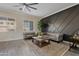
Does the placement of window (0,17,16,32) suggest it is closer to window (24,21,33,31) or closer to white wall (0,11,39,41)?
white wall (0,11,39,41)

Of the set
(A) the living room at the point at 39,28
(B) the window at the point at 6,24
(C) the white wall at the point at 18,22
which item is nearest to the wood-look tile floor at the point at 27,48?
(A) the living room at the point at 39,28

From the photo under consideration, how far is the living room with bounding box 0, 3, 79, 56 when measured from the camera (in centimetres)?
206

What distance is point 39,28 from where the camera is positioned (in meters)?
2.15

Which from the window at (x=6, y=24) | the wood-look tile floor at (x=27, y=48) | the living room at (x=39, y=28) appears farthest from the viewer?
the wood-look tile floor at (x=27, y=48)

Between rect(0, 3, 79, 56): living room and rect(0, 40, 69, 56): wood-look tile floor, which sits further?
rect(0, 40, 69, 56): wood-look tile floor

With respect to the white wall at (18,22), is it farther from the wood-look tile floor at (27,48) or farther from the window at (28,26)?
→ the wood-look tile floor at (27,48)

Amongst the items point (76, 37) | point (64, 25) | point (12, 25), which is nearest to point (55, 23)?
point (64, 25)

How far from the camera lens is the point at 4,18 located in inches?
78.4

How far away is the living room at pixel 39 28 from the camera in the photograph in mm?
2064

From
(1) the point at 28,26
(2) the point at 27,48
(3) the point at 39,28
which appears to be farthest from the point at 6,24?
(2) the point at 27,48

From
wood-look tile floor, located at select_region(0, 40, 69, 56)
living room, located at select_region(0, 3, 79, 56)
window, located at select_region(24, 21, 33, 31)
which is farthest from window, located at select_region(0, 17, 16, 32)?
wood-look tile floor, located at select_region(0, 40, 69, 56)

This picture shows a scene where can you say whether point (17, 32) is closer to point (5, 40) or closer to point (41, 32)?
point (5, 40)

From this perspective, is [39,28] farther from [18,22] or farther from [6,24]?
[6,24]

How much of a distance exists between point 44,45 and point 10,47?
47.0 inches
